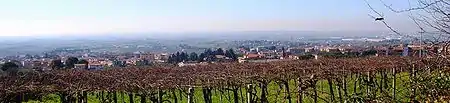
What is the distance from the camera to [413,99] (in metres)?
7.39

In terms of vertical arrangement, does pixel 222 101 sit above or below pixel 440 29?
below

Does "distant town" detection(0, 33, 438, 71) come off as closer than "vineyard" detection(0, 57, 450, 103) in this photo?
No

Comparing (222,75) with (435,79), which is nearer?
(435,79)

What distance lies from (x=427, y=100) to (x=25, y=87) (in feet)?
34.4

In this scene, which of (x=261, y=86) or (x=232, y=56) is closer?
(x=261, y=86)

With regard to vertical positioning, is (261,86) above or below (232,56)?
above

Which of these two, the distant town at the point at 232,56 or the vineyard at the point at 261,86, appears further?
the distant town at the point at 232,56

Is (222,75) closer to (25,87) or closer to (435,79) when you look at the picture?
(25,87)

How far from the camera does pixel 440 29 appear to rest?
5543mm

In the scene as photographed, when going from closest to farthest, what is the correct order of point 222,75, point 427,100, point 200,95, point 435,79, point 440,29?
point 440,29 < point 427,100 < point 435,79 < point 222,75 < point 200,95

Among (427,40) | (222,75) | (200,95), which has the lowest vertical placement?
(200,95)

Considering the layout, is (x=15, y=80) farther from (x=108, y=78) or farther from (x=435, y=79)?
(x=435, y=79)

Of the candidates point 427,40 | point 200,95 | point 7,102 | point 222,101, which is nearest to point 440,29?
point 427,40

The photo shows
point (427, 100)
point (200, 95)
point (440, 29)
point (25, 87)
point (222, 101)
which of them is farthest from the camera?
point (200, 95)
